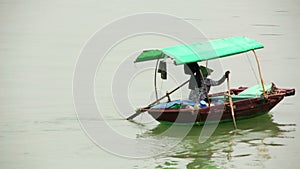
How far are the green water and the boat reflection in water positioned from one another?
0.6 inches

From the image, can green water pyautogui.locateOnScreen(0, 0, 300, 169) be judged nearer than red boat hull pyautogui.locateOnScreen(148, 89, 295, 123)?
Yes

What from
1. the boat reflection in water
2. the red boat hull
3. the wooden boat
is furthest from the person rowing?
the boat reflection in water

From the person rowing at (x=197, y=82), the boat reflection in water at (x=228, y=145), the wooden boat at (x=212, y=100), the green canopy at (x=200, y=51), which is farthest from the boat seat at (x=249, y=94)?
the green canopy at (x=200, y=51)

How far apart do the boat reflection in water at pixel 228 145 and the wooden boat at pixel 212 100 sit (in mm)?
207

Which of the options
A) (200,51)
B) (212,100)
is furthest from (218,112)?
(200,51)

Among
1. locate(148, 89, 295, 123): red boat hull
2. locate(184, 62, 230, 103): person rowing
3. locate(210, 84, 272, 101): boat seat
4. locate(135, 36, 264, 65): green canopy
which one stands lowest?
locate(148, 89, 295, 123): red boat hull

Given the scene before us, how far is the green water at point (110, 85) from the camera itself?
8.70 meters

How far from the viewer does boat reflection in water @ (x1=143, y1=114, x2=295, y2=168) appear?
846 centimetres

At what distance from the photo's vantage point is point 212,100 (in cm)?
1006

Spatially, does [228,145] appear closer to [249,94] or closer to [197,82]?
[197,82]

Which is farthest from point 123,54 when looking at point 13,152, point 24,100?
point 13,152

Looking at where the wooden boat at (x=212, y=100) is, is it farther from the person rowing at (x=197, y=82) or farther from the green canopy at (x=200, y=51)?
the person rowing at (x=197, y=82)

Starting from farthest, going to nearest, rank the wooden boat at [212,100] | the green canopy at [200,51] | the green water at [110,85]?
the wooden boat at [212,100] < the green canopy at [200,51] < the green water at [110,85]

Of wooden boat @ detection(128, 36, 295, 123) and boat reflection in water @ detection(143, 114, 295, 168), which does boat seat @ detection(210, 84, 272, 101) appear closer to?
wooden boat @ detection(128, 36, 295, 123)
